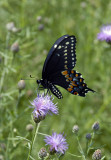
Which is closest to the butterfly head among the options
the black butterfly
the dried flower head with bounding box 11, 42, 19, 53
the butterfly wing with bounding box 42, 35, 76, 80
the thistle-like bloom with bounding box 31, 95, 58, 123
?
the black butterfly

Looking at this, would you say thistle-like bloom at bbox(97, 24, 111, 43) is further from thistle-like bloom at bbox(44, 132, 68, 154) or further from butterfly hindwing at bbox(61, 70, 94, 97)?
thistle-like bloom at bbox(44, 132, 68, 154)

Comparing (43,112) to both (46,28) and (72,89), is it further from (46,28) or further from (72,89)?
(46,28)

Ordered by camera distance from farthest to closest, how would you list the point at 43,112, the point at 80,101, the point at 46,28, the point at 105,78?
the point at 46,28 < the point at 80,101 < the point at 105,78 < the point at 43,112

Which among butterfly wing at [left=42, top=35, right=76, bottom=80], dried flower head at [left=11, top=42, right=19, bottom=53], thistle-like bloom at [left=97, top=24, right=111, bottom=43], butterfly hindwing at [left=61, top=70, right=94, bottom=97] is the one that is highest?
thistle-like bloom at [left=97, top=24, right=111, bottom=43]

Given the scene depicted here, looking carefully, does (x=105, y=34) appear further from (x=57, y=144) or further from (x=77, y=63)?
(x=57, y=144)

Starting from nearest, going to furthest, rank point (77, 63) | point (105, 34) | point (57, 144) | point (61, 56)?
point (57, 144)
point (61, 56)
point (105, 34)
point (77, 63)

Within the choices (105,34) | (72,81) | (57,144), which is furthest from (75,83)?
(105,34)

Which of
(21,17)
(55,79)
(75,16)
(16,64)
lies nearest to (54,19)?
(75,16)
